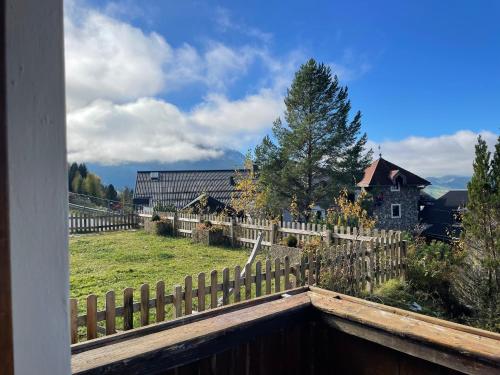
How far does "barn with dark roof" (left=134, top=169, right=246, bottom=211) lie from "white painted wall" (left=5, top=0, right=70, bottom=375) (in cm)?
2865

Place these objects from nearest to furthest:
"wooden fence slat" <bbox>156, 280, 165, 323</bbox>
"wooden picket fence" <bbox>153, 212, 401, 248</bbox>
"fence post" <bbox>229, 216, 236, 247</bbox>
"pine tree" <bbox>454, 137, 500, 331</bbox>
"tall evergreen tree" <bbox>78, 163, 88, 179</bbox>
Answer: "wooden fence slat" <bbox>156, 280, 165, 323</bbox>
"pine tree" <bbox>454, 137, 500, 331</bbox>
"wooden picket fence" <bbox>153, 212, 401, 248</bbox>
"fence post" <bbox>229, 216, 236, 247</bbox>
"tall evergreen tree" <bbox>78, 163, 88, 179</bbox>

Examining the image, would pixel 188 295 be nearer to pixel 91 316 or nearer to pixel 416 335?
pixel 91 316

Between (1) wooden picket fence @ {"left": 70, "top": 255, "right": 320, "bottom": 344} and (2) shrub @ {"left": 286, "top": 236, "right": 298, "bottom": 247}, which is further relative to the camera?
(2) shrub @ {"left": 286, "top": 236, "right": 298, "bottom": 247}

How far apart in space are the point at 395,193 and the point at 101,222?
22.1 meters

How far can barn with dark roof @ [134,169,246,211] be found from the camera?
98.7ft

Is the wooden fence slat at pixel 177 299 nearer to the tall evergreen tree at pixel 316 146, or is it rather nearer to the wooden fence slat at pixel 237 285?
the wooden fence slat at pixel 237 285

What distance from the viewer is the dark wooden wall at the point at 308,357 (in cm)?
138

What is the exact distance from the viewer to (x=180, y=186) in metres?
31.4

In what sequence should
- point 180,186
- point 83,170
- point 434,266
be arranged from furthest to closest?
point 83,170 < point 180,186 < point 434,266

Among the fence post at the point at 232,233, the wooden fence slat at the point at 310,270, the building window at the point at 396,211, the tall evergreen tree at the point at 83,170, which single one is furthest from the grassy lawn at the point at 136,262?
the tall evergreen tree at the point at 83,170

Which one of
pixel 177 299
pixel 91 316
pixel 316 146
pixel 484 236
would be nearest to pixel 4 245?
pixel 91 316

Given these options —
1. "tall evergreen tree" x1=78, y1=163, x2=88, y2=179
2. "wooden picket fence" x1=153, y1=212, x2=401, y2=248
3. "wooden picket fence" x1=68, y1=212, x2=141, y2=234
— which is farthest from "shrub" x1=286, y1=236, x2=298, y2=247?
"tall evergreen tree" x1=78, y1=163, x2=88, y2=179

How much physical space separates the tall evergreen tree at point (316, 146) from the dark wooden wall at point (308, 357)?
65.7 ft

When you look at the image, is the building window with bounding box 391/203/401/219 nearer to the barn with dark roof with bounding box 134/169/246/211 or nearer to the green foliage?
the barn with dark roof with bounding box 134/169/246/211
